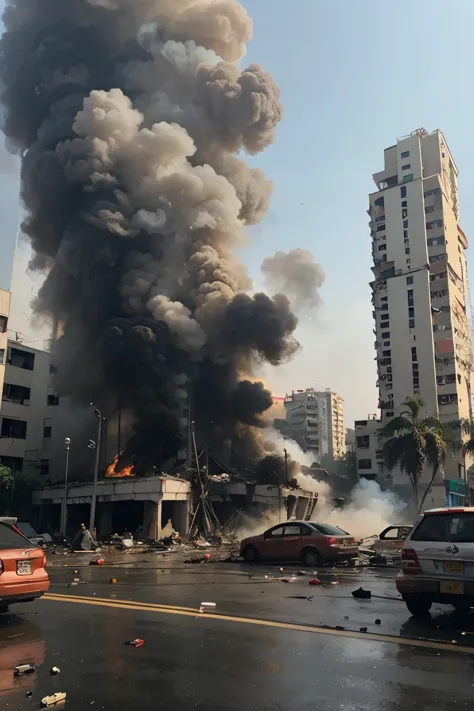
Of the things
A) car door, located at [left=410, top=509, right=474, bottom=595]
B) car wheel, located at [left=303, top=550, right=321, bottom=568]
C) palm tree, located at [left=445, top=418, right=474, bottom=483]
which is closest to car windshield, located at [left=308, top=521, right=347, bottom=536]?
car wheel, located at [left=303, top=550, right=321, bottom=568]

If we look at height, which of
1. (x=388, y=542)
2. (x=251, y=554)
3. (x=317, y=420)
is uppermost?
(x=317, y=420)

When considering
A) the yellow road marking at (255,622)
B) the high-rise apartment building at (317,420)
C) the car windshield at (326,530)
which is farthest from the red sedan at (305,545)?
the high-rise apartment building at (317,420)

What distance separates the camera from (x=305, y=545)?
16438 mm

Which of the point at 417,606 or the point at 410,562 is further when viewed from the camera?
the point at 417,606

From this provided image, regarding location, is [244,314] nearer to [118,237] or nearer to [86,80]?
[118,237]

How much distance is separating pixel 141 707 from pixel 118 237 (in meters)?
52.0

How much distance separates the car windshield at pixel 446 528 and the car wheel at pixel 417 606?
785mm

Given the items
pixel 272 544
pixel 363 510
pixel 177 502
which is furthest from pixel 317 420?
pixel 272 544

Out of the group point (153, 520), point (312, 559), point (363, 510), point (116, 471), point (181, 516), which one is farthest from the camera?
point (363, 510)

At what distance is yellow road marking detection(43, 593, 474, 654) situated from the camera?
246 inches

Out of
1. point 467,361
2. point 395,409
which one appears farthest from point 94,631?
point 467,361

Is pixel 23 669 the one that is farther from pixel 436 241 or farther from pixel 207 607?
pixel 436 241

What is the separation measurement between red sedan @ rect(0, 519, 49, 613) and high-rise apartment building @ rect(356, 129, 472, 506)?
64971 millimetres

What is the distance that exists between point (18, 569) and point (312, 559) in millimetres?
10304
